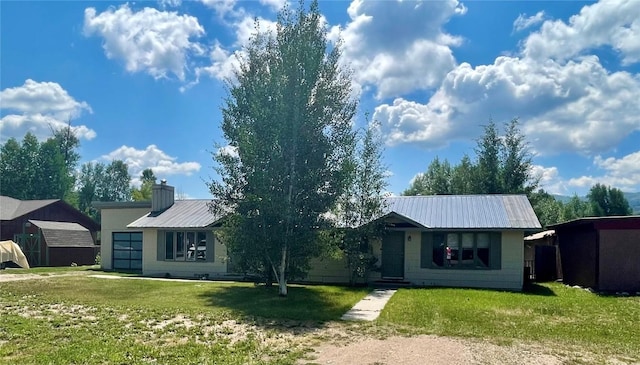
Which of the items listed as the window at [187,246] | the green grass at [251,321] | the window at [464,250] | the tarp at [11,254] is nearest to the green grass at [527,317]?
the green grass at [251,321]

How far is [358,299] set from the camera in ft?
42.4

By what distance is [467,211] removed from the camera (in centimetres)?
1764

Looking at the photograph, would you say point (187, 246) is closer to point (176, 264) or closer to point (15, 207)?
Result: point (176, 264)

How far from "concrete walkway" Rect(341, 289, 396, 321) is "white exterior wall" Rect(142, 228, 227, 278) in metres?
7.04

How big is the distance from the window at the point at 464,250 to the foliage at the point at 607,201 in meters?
33.0

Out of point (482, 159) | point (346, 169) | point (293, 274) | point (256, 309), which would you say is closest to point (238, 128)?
point (346, 169)

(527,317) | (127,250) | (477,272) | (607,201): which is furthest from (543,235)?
(607,201)

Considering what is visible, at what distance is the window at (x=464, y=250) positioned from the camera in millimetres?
16281

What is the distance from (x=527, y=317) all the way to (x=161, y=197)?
56.2 feet

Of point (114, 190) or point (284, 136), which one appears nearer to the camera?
point (284, 136)

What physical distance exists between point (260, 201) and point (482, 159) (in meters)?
23.6

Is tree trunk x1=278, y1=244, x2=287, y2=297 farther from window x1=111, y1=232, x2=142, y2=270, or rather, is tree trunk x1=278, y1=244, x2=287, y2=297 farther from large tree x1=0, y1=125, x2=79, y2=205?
large tree x1=0, y1=125, x2=79, y2=205

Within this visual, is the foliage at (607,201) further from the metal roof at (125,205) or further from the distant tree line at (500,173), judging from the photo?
the metal roof at (125,205)

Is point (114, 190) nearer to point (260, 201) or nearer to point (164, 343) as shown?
point (260, 201)
